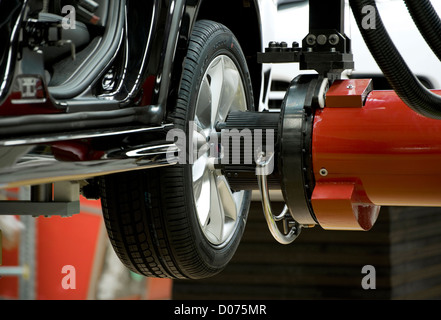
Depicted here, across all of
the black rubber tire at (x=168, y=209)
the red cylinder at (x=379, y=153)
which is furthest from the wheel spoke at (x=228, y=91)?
the red cylinder at (x=379, y=153)

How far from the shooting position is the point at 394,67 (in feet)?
5.92

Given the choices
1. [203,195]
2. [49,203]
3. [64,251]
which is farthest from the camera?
[64,251]

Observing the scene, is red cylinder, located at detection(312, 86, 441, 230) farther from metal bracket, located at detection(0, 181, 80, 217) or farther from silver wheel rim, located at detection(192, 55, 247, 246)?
metal bracket, located at detection(0, 181, 80, 217)

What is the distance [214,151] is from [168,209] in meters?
0.33

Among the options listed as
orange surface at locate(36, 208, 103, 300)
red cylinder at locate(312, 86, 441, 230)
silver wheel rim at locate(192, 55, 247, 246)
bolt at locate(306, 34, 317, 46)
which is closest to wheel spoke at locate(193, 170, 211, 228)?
silver wheel rim at locate(192, 55, 247, 246)

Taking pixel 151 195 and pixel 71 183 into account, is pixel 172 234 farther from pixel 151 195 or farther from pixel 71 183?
pixel 71 183

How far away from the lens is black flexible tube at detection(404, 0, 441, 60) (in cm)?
184

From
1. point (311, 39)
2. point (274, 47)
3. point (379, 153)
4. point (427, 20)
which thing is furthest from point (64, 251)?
point (427, 20)

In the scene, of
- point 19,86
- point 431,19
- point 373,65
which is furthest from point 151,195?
point 373,65

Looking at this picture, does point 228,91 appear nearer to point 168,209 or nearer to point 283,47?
point 283,47

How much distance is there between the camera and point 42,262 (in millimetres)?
4918

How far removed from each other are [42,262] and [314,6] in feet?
11.4

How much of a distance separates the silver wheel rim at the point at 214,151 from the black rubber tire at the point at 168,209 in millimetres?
91

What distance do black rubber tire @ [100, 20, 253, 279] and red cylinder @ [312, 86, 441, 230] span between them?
0.37 meters
